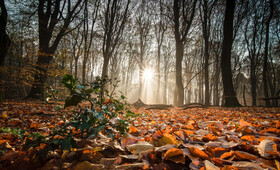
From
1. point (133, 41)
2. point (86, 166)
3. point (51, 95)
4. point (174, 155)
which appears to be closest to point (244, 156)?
point (174, 155)

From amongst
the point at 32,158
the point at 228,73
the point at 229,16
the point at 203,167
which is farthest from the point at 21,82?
the point at 229,16

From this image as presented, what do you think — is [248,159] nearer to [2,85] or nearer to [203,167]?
[203,167]

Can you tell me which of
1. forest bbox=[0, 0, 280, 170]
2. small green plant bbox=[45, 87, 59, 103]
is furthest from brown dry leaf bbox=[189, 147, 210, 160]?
small green plant bbox=[45, 87, 59, 103]

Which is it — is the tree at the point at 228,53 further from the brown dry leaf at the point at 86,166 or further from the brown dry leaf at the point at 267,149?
the brown dry leaf at the point at 86,166

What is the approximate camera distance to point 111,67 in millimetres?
22969

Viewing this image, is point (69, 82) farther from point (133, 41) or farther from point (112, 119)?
point (133, 41)

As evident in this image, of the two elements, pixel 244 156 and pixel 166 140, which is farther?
pixel 166 140

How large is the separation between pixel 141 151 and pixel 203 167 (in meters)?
0.36

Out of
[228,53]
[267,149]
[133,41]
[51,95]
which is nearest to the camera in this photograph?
[267,149]

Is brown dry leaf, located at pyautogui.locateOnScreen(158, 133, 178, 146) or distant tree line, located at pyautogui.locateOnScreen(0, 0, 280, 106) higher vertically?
distant tree line, located at pyautogui.locateOnScreen(0, 0, 280, 106)

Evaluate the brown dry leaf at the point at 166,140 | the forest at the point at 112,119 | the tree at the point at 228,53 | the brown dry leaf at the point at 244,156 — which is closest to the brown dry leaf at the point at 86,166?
the forest at the point at 112,119

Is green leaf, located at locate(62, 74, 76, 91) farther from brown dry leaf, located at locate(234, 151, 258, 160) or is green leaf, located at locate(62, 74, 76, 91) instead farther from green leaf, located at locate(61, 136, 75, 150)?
brown dry leaf, located at locate(234, 151, 258, 160)

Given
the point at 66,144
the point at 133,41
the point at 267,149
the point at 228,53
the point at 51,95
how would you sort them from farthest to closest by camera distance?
the point at 133,41 < the point at 228,53 < the point at 51,95 < the point at 267,149 < the point at 66,144

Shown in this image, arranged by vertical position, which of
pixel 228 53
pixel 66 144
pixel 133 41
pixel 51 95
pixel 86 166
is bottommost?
pixel 86 166
